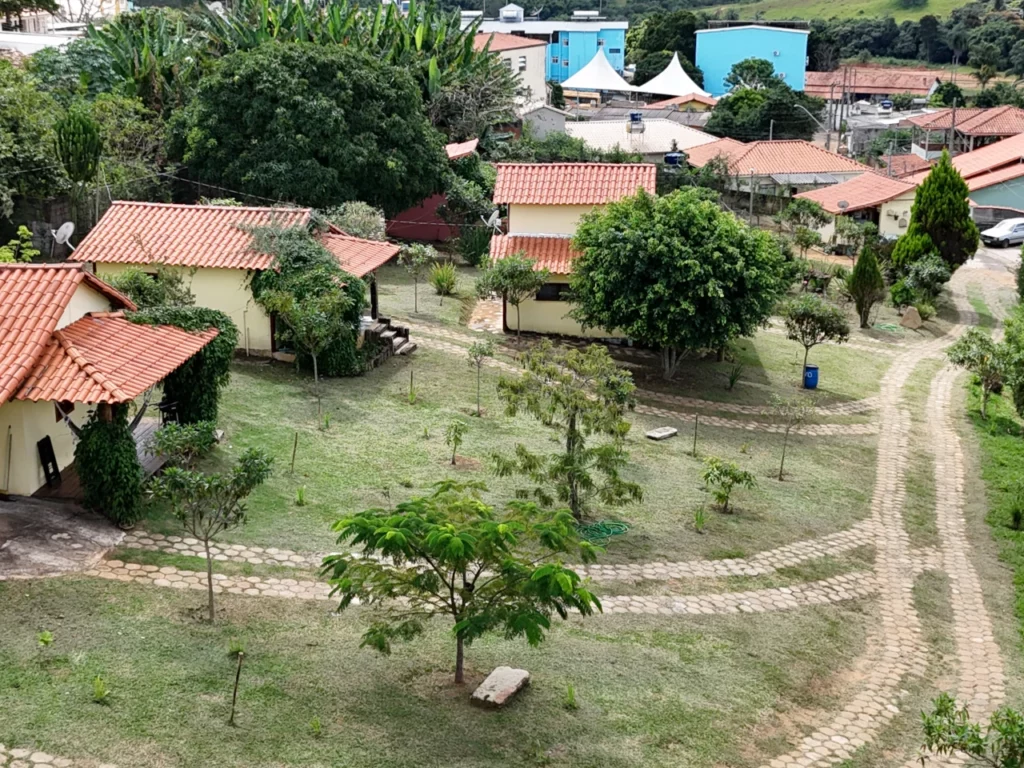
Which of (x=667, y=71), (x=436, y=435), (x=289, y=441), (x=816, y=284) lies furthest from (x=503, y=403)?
(x=667, y=71)

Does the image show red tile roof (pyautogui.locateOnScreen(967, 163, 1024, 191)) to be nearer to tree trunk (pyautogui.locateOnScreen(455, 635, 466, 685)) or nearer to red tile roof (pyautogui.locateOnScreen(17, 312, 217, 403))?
red tile roof (pyautogui.locateOnScreen(17, 312, 217, 403))

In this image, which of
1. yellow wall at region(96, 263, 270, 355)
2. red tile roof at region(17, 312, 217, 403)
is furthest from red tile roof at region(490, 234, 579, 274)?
red tile roof at region(17, 312, 217, 403)

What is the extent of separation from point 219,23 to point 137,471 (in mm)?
34862

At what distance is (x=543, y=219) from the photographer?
32.7m

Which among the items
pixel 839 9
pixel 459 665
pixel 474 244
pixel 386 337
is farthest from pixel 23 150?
pixel 839 9

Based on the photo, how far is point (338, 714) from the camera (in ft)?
41.4

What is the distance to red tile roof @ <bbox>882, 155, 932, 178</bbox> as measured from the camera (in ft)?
205

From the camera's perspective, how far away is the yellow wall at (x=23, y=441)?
16.7 meters

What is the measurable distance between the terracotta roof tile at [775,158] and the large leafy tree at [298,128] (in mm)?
22245

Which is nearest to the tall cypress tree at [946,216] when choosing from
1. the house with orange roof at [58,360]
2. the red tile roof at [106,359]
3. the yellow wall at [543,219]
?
the yellow wall at [543,219]

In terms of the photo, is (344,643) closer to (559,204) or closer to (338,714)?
(338,714)

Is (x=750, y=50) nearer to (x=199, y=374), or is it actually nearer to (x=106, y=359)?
(x=199, y=374)

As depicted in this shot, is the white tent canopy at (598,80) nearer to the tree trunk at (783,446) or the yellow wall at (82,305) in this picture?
the tree trunk at (783,446)

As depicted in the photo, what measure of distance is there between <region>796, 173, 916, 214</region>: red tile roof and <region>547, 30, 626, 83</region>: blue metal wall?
60558 mm
